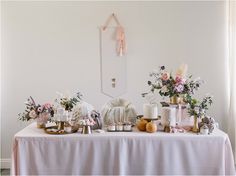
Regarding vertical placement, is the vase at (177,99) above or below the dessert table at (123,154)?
above

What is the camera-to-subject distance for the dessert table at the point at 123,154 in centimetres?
214

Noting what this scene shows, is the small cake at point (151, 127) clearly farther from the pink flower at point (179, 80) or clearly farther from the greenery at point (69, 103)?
the greenery at point (69, 103)

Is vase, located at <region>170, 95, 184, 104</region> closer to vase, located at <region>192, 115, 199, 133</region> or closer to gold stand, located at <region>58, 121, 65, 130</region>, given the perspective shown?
vase, located at <region>192, 115, 199, 133</region>

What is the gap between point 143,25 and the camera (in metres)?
3.33

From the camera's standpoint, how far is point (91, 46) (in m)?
3.34

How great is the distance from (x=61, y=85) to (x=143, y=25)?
4.00 ft

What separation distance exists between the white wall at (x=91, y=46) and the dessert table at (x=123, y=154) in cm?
127

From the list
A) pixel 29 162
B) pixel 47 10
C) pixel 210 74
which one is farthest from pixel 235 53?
pixel 29 162

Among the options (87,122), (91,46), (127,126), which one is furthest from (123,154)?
(91,46)

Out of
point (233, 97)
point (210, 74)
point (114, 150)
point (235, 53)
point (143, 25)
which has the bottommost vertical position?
point (114, 150)

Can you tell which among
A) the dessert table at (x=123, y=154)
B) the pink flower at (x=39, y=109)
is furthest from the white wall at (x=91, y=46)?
the dessert table at (x=123, y=154)

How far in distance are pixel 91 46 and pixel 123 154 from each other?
5.29 feet

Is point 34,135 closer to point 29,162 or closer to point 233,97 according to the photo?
point 29,162

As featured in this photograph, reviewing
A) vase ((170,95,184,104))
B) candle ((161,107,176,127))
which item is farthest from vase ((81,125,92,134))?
vase ((170,95,184,104))
